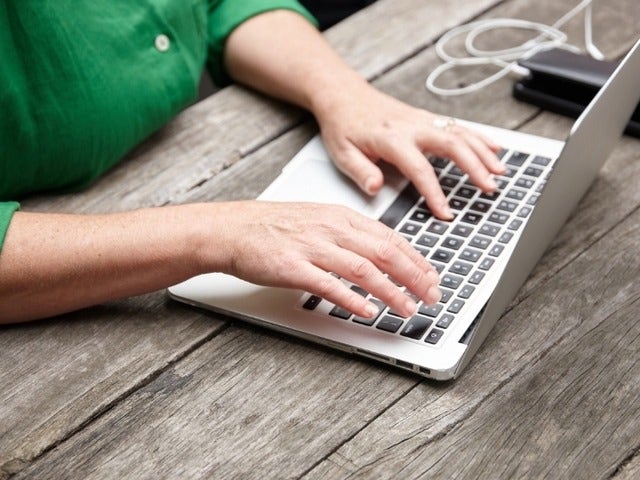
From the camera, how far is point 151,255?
943mm

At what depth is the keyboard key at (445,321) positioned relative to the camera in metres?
0.89

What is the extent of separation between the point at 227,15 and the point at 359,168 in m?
0.37

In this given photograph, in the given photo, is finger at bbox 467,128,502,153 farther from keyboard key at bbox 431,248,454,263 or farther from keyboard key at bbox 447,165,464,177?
keyboard key at bbox 431,248,454,263

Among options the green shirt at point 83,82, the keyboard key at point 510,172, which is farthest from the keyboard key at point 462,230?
the green shirt at point 83,82

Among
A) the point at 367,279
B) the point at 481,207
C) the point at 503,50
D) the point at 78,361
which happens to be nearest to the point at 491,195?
the point at 481,207

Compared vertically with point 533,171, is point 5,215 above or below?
above

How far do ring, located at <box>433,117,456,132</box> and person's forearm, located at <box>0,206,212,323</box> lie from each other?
12.7 inches

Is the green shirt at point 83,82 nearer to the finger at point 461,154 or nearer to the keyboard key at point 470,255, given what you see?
the finger at point 461,154

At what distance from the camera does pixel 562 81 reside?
121 cm

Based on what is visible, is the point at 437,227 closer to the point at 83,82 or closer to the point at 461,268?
the point at 461,268

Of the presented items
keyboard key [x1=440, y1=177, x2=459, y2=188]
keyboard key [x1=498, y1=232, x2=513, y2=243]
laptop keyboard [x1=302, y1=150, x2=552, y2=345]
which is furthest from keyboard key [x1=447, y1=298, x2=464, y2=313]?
keyboard key [x1=440, y1=177, x2=459, y2=188]

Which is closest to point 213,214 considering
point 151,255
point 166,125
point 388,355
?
point 151,255

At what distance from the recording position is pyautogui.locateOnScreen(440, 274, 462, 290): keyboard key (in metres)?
0.93

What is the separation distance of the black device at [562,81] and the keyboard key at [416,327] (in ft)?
1.43
